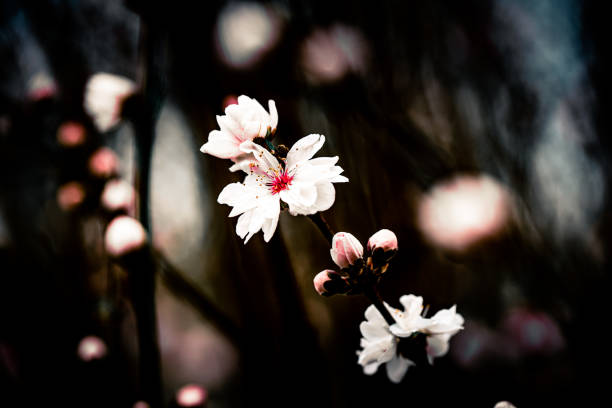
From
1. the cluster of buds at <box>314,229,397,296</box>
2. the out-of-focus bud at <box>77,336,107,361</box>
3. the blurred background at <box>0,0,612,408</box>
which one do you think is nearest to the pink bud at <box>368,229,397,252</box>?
the cluster of buds at <box>314,229,397,296</box>

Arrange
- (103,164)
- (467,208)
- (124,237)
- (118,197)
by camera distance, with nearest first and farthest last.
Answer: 1. (124,237)
2. (118,197)
3. (103,164)
4. (467,208)

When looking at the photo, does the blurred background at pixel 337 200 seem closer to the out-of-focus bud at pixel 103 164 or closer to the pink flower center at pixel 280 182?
the out-of-focus bud at pixel 103 164

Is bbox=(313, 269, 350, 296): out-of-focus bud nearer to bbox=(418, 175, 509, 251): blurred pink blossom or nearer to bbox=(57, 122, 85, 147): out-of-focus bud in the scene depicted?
bbox=(418, 175, 509, 251): blurred pink blossom

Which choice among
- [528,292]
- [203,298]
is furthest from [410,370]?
[528,292]

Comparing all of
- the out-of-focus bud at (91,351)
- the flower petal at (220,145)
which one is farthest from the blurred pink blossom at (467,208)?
the out-of-focus bud at (91,351)

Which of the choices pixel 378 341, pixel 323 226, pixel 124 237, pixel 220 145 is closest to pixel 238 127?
pixel 220 145

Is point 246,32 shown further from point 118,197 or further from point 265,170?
point 265,170
